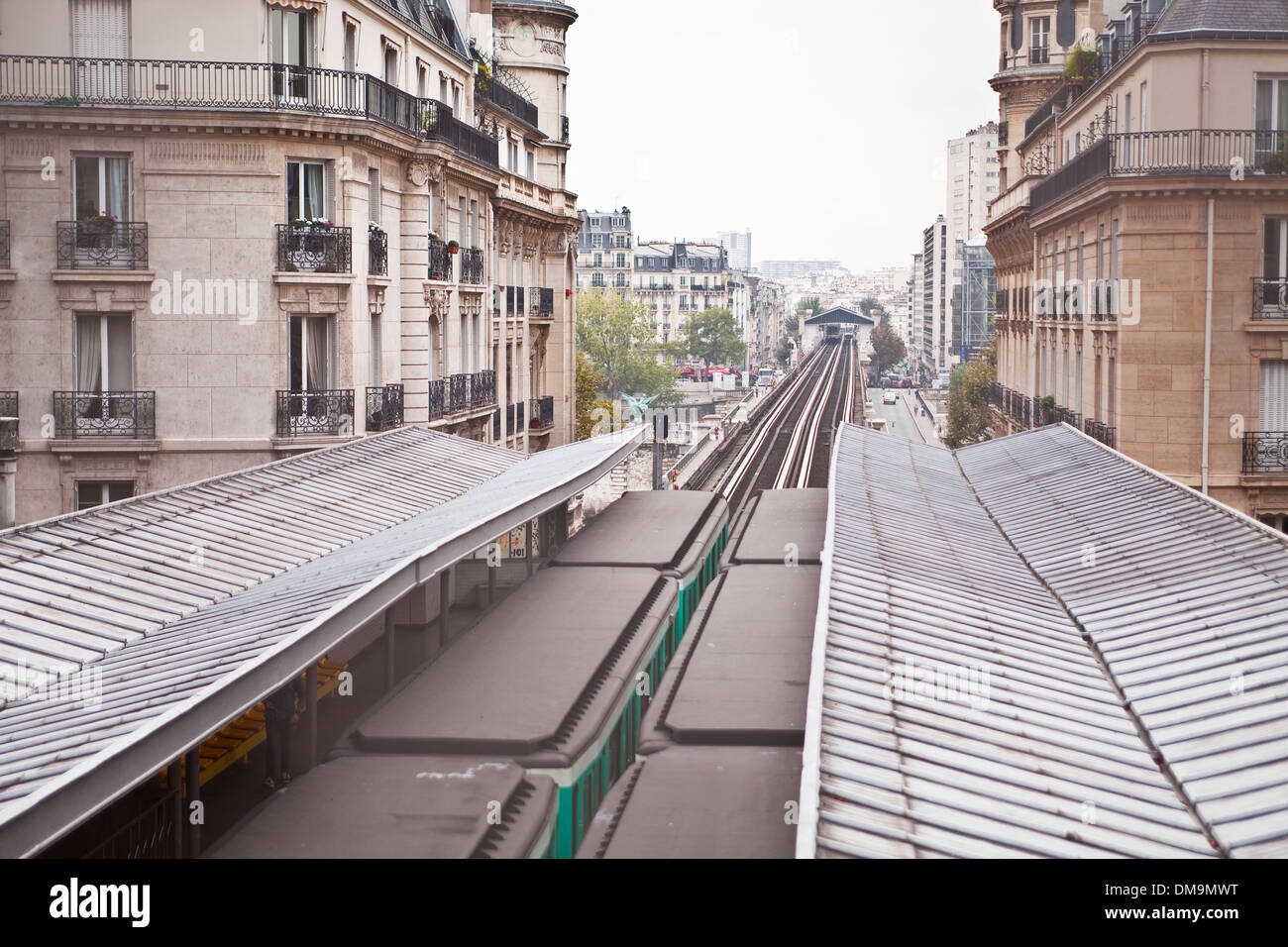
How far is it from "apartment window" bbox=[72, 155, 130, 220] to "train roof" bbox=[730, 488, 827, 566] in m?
14.1

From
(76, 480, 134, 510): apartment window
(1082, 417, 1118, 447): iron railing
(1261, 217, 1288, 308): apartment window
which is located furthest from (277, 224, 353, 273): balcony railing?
(1261, 217, 1288, 308): apartment window

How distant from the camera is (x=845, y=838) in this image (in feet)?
30.7

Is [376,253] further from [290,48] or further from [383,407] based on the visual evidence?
[290,48]

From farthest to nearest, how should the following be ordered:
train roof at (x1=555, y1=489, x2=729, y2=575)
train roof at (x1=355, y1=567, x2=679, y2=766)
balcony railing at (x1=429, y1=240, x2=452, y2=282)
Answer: balcony railing at (x1=429, y1=240, x2=452, y2=282), train roof at (x1=555, y1=489, x2=729, y2=575), train roof at (x1=355, y1=567, x2=679, y2=766)

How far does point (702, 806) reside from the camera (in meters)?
12.6

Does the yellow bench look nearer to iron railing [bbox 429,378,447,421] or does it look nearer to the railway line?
iron railing [bbox 429,378,447,421]

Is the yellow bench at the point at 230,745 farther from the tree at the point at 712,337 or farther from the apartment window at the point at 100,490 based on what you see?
the tree at the point at 712,337

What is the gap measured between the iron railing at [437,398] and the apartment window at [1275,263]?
19.5 metres

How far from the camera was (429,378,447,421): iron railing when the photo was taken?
3675 centimetres

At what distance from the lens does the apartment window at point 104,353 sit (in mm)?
29281

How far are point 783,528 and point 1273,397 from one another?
10.8 meters


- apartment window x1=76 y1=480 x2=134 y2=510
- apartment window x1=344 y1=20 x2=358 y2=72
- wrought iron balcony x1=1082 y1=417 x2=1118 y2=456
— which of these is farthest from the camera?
wrought iron balcony x1=1082 y1=417 x2=1118 y2=456

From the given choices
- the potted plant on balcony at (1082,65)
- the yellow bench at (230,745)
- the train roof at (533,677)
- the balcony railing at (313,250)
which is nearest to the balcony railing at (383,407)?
the balcony railing at (313,250)
